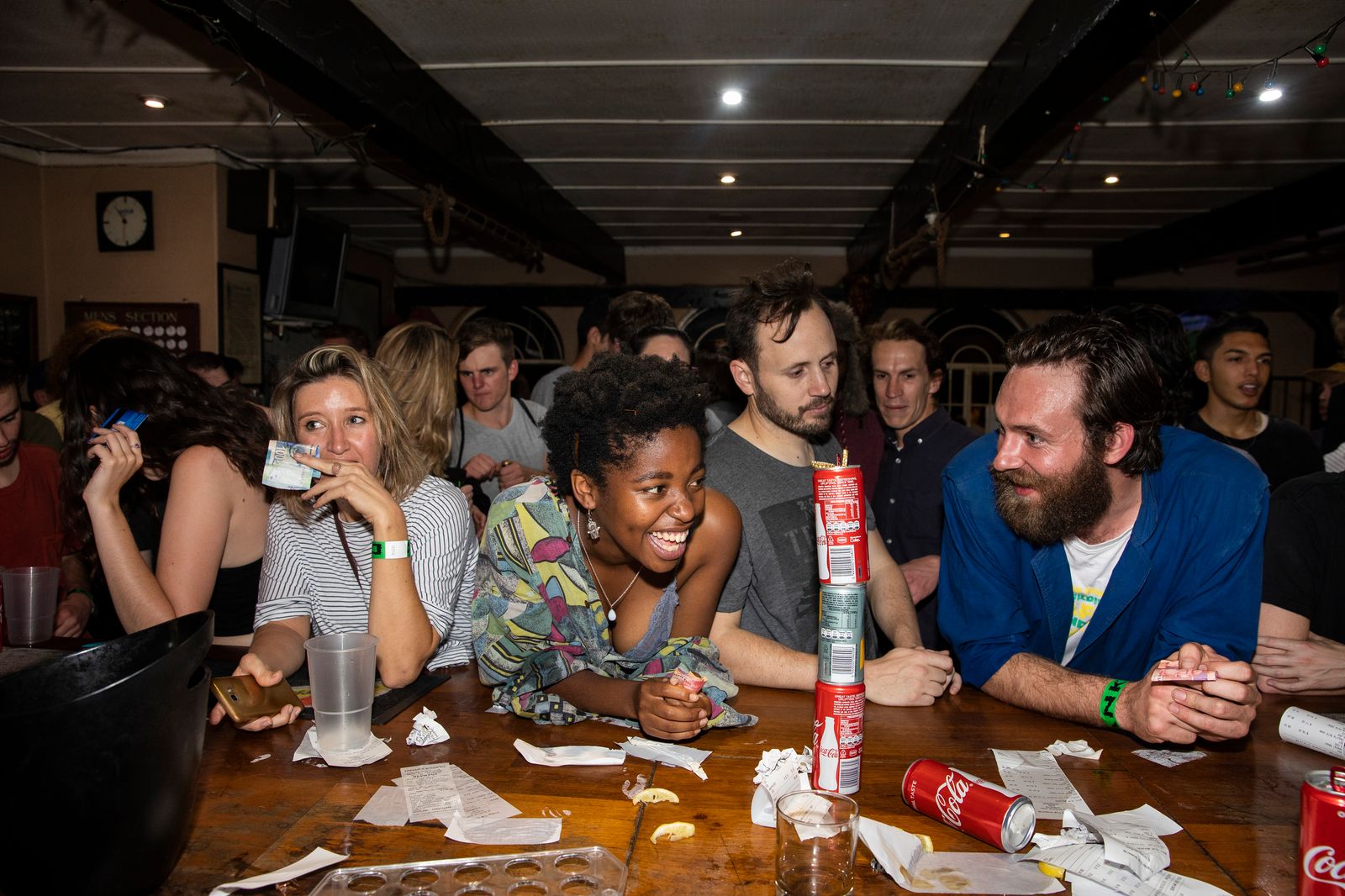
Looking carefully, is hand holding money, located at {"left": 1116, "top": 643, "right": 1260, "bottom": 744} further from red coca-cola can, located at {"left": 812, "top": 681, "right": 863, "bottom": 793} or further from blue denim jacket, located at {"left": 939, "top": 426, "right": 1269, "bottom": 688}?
red coca-cola can, located at {"left": 812, "top": 681, "right": 863, "bottom": 793}

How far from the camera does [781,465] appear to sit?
239 centimetres

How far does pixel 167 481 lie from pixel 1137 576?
107 inches

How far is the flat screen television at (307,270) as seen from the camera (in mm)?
6605

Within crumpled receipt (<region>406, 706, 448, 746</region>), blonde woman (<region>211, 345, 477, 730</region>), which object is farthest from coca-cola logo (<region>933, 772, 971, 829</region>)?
blonde woman (<region>211, 345, 477, 730</region>)

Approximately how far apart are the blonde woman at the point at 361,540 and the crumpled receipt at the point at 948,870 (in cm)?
111

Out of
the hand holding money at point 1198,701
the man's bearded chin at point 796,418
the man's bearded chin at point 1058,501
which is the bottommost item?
the hand holding money at point 1198,701

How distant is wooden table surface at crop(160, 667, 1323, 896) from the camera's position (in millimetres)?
1225

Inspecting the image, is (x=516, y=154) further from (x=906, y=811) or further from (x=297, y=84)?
(x=906, y=811)

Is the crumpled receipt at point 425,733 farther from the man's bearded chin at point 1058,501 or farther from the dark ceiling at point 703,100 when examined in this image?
the dark ceiling at point 703,100

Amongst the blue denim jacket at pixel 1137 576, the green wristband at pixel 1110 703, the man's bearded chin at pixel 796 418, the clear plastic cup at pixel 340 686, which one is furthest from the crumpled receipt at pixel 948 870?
the man's bearded chin at pixel 796 418

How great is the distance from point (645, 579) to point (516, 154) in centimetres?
478

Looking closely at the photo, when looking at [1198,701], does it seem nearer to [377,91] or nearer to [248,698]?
[248,698]

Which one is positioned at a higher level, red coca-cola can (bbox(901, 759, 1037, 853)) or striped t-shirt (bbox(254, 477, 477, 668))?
striped t-shirt (bbox(254, 477, 477, 668))

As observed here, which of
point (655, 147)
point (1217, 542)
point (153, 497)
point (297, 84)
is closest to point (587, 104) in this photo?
point (655, 147)
